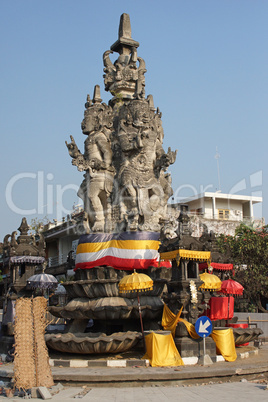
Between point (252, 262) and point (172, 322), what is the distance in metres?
16.8

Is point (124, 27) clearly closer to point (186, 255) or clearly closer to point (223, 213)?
point (186, 255)

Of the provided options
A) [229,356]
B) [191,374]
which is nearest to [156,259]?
[229,356]

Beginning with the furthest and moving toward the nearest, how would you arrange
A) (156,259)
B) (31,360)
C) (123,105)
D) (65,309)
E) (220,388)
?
(123,105) → (156,259) → (65,309) → (220,388) → (31,360)

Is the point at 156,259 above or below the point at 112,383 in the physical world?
above

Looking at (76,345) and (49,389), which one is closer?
(49,389)

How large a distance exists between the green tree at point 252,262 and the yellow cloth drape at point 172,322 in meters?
15.1

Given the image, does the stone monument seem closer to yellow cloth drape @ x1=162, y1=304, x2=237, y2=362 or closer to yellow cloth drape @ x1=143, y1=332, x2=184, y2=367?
yellow cloth drape @ x1=162, y1=304, x2=237, y2=362

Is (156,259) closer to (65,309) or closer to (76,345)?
(65,309)

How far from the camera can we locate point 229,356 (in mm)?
14367

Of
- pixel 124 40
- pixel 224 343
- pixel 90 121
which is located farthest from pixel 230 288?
pixel 124 40

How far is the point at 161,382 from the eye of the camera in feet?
39.1

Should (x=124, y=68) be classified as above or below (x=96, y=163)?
above

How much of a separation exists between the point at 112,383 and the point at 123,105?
11.6 metres

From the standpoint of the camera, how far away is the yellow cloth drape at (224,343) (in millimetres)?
14406
